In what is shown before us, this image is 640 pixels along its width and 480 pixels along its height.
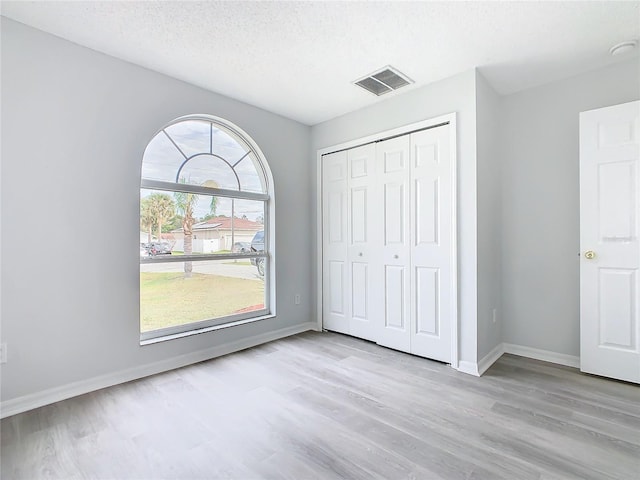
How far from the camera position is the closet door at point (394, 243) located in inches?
124

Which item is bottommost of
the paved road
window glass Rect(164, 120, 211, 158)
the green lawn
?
the green lawn

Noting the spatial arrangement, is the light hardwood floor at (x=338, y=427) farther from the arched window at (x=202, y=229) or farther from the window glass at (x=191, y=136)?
the window glass at (x=191, y=136)

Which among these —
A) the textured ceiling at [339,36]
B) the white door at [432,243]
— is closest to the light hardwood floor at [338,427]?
the white door at [432,243]

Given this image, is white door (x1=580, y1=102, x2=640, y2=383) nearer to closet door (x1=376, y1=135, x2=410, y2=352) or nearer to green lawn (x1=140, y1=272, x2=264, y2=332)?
closet door (x1=376, y1=135, x2=410, y2=352)

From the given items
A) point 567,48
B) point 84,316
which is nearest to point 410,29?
point 567,48

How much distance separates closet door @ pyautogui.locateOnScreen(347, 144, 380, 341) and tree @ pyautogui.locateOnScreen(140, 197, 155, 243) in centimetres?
201

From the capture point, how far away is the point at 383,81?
2.93 m

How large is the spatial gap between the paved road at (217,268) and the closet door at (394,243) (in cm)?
142

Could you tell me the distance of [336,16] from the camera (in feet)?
6.75

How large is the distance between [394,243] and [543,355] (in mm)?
1696

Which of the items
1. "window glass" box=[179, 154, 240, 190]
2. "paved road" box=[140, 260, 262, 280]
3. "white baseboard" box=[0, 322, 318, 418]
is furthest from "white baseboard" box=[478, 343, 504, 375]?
"window glass" box=[179, 154, 240, 190]

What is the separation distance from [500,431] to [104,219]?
3.03 meters

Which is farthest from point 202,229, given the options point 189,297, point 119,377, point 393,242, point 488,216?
point 488,216

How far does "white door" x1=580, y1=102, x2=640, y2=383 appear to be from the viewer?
244 centimetres
